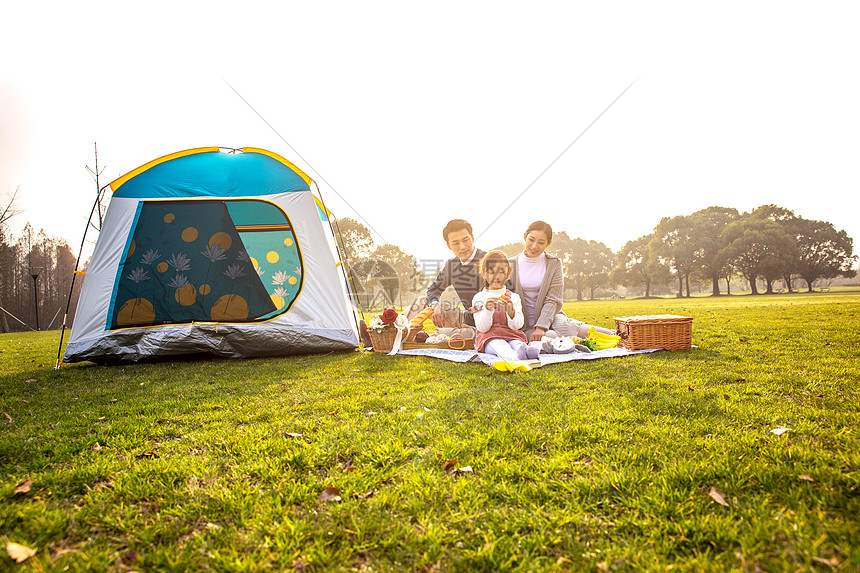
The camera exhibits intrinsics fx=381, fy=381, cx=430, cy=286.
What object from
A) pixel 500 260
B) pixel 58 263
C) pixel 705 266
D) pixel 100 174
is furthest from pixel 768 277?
pixel 58 263

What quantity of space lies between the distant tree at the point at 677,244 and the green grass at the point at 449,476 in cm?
3480

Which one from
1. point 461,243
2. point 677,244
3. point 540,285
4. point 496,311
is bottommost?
point 496,311

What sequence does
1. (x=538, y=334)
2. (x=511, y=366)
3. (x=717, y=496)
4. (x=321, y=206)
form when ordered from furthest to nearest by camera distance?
(x=321, y=206)
(x=538, y=334)
(x=511, y=366)
(x=717, y=496)

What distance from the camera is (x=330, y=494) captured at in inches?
63.8

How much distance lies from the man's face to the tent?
69.5 inches

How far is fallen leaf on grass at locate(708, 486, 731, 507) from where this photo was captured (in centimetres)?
143

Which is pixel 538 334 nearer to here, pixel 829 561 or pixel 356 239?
pixel 829 561

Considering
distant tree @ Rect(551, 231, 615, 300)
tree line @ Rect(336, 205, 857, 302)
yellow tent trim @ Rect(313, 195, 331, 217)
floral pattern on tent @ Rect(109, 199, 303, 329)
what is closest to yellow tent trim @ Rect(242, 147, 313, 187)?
yellow tent trim @ Rect(313, 195, 331, 217)

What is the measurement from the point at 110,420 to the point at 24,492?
1060 mm

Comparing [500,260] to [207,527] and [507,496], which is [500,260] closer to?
[507,496]

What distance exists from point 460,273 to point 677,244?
114ft

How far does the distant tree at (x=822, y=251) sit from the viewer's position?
29.5 metres

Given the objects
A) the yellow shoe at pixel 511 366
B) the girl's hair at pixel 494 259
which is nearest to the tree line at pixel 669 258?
the girl's hair at pixel 494 259

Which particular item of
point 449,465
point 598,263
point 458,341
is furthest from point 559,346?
point 598,263
